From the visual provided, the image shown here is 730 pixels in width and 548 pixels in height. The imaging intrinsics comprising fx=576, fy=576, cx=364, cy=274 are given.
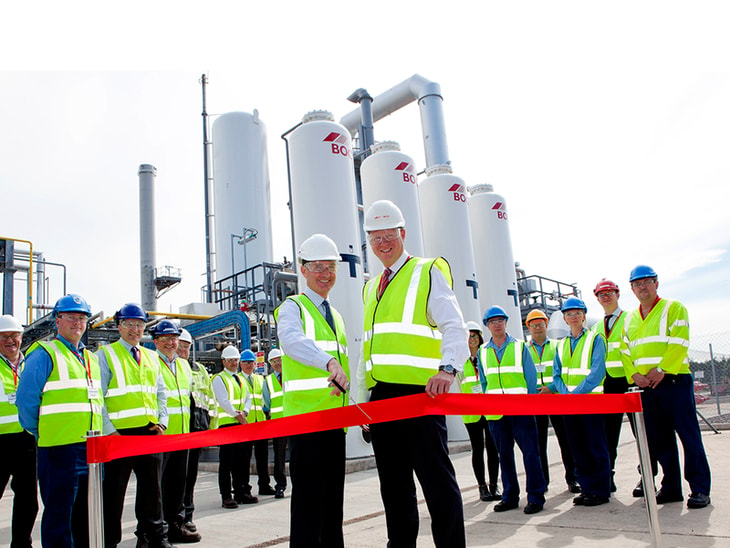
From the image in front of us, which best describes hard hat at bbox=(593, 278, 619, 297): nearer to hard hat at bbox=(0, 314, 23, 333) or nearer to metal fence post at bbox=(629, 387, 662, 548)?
metal fence post at bbox=(629, 387, 662, 548)

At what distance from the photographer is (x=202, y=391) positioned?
742cm

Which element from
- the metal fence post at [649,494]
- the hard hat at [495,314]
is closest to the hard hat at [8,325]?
the hard hat at [495,314]

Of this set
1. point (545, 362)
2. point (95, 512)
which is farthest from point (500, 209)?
point (95, 512)

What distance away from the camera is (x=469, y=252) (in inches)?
483

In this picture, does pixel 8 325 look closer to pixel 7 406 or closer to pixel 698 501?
pixel 7 406

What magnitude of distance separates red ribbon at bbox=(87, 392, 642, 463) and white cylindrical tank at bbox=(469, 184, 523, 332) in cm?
1000

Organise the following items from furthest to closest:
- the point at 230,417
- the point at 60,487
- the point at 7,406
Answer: the point at 230,417 < the point at 7,406 < the point at 60,487

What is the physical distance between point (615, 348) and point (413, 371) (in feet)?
11.5

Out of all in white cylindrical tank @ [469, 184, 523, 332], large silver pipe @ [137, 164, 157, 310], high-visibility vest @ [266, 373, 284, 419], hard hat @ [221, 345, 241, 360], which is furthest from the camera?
large silver pipe @ [137, 164, 157, 310]

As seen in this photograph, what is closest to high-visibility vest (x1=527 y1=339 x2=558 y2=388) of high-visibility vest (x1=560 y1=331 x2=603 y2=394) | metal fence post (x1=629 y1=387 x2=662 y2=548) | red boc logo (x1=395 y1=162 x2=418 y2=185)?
high-visibility vest (x1=560 y1=331 x2=603 y2=394)

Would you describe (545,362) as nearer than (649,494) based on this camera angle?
No

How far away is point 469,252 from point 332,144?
13.1 feet

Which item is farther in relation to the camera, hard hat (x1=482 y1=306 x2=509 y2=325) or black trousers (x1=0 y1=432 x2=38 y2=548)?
hard hat (x1=482 y1=306 x2=509 y2=325)

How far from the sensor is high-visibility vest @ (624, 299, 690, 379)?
4855 millimetres
